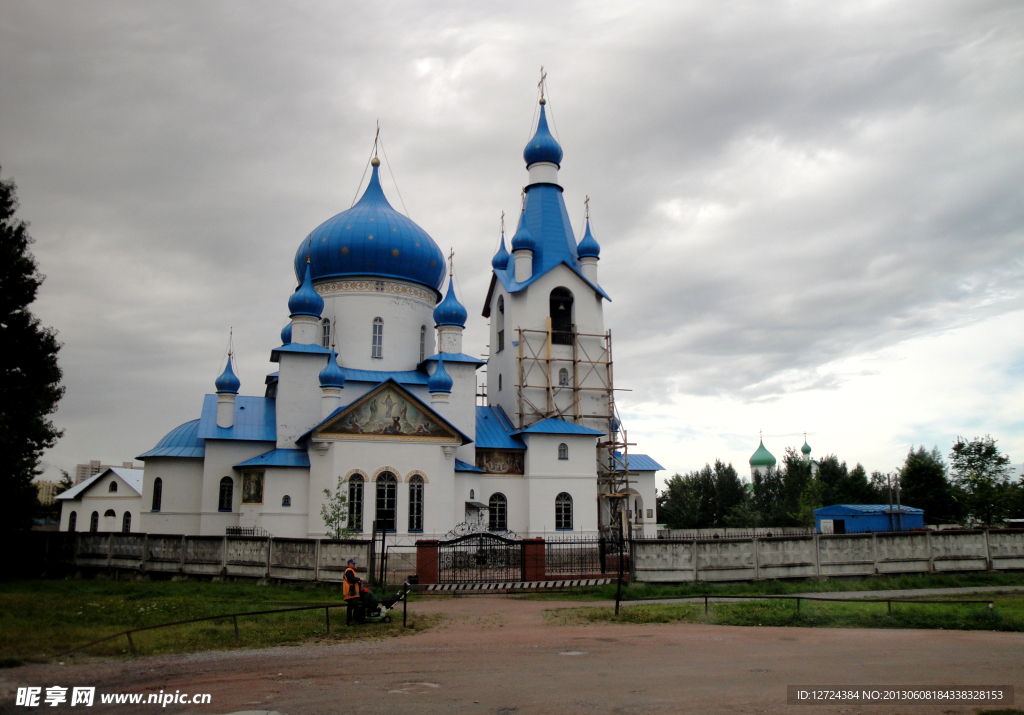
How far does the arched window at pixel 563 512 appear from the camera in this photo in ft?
93.3

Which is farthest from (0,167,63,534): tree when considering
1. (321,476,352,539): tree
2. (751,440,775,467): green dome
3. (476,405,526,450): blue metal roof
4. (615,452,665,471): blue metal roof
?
(751,440,775,467): green dome

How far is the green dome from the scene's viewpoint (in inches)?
2653

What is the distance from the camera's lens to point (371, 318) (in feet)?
98.8

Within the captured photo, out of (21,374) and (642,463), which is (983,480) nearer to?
(642,463)

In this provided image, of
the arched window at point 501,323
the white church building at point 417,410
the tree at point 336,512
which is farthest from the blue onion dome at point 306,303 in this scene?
the arched window at point 501,323

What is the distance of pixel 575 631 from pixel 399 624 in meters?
2.86

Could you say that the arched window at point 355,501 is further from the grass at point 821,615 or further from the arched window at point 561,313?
the grass at point 821,615

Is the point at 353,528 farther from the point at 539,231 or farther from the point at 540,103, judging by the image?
the point at 540,103

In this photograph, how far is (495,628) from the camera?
1223 cm

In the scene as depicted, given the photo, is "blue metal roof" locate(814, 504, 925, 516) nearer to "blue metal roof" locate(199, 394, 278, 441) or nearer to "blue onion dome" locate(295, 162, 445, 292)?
"blue onion dome" locate(295, 162, 445, 292)

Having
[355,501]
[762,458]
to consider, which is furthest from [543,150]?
[762,458]

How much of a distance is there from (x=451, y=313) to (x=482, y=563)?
11854 millimetres

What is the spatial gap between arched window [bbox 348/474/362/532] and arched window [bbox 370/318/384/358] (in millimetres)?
6853

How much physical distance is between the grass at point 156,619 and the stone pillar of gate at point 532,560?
4.42 meters
